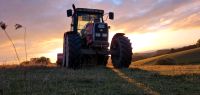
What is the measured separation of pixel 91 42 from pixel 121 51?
5.41 feet

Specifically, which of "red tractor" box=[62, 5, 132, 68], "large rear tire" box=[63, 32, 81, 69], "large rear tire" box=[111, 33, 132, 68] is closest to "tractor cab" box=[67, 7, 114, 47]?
"red tractor" box=[62, 5, 132, 68]

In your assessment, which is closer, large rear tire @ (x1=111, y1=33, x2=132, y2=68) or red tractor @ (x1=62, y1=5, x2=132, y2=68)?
red tractor @ (x1=62, y1=5, x2=132, y2=68)

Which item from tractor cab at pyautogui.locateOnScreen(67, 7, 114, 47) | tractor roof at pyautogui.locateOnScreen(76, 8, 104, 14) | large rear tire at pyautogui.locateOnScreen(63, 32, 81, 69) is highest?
tractor roof at pyautogui.locateOnScreen(76, 8, 104, 14)

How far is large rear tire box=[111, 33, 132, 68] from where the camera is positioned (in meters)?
23.5

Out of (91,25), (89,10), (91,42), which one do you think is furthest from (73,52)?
(89,10)

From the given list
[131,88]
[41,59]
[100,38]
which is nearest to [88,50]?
[100,38]

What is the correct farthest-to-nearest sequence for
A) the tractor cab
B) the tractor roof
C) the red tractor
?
the tractor roof < the tractor cab < the red tractor

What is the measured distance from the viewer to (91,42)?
23.9 meters

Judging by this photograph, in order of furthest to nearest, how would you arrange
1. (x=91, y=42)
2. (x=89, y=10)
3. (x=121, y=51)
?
(x=89, y=10)
(x=91, y=42)
(x=121, y=51)

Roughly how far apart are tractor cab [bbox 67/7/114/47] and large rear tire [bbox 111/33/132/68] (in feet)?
2.03

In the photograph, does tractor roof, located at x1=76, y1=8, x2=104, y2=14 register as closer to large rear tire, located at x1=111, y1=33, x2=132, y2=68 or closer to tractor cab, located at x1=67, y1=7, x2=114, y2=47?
tractor cab, located at x1=67, y1=7, x2=114, y2=47

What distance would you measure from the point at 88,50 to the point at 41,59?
51.5ft

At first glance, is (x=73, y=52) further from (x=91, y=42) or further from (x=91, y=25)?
(x=91, y=25)

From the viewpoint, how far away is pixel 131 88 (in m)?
12.2
